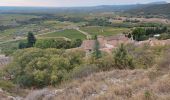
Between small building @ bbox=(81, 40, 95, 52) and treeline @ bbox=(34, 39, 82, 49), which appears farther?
treeline @ bbox=(34, 39, 82, 49)

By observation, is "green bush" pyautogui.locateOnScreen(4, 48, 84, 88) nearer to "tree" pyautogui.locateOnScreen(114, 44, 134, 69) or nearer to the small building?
"tree" pyautogui.locateOnScreen(114, 44, 134, 69)

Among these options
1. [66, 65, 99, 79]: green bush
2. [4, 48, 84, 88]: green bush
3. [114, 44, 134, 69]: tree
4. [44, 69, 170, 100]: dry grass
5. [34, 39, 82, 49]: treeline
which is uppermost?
[44, 69, 170, 100]: dry grass

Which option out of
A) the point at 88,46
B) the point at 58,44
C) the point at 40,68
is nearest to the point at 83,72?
the point at 40,68

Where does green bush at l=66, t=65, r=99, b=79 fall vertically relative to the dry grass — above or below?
below

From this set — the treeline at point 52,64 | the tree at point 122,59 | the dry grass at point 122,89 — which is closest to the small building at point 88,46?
the treeline at point 52,64

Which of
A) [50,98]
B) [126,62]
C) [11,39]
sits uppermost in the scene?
[50,98]

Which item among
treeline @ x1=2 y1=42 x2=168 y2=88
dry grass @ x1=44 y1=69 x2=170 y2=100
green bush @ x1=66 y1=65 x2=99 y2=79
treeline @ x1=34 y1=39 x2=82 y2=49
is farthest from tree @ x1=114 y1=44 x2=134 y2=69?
treeline @ x1=34 y1=39 x2=82 y2=49

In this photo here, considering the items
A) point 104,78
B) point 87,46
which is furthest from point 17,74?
point 87,46

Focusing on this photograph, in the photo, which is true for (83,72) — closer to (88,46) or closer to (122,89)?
(122,89)

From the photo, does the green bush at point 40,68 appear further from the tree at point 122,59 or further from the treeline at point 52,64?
the tree at point 122,59

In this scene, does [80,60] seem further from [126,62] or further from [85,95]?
[85,95]

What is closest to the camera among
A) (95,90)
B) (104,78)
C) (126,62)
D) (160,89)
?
(160,89)
